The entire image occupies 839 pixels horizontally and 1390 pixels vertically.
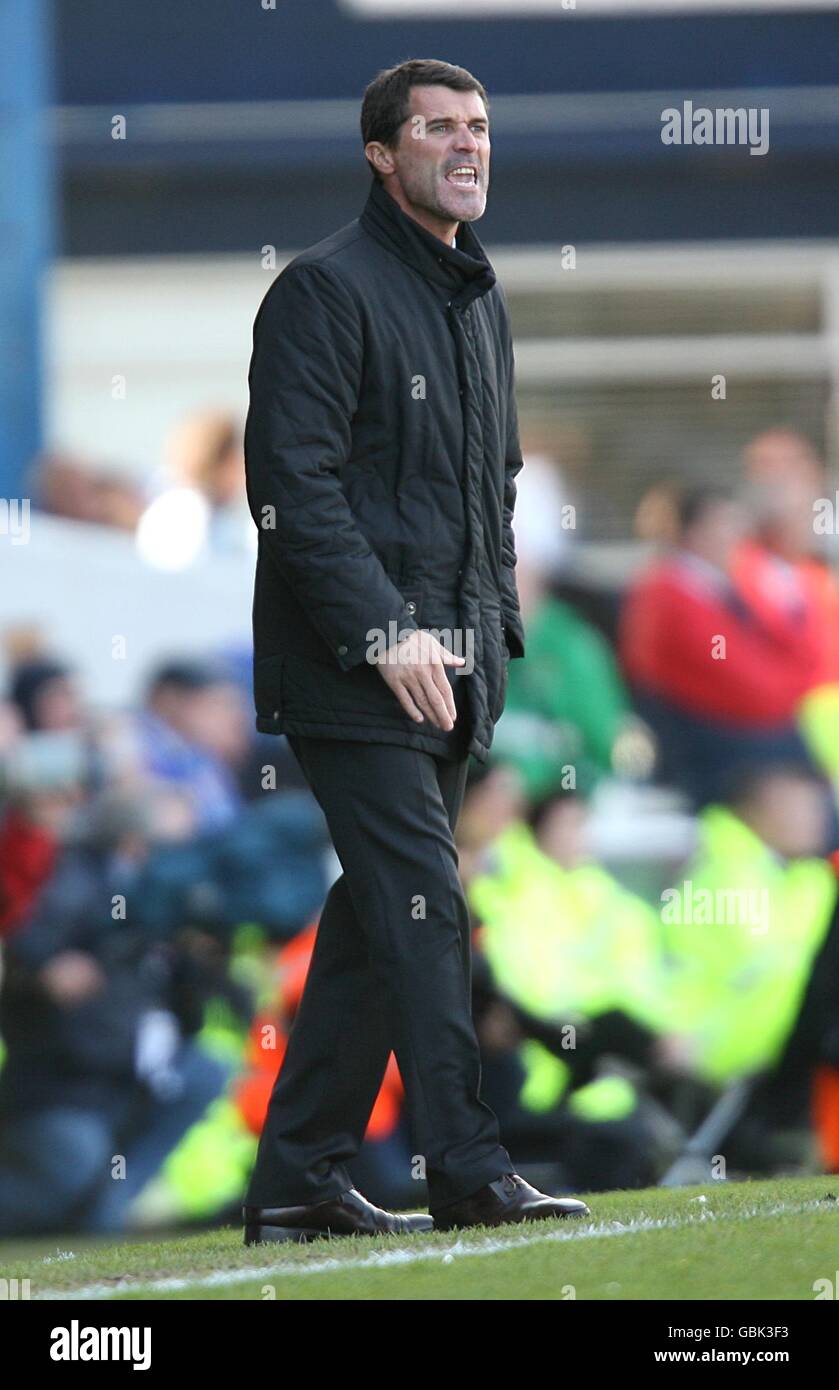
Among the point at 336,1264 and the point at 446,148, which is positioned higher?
the point at 446,148

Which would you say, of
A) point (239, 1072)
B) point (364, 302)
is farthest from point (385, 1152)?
point (364, 302)

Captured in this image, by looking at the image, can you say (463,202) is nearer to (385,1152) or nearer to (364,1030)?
(364,1030)

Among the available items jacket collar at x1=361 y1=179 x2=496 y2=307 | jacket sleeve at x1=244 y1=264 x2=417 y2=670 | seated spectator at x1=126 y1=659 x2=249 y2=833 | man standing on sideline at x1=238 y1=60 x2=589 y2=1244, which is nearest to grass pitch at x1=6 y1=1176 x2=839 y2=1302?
man standing on sideline at x1=238 y1=60 x2=589 y2=1244

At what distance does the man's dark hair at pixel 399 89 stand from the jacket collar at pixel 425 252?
10 cm

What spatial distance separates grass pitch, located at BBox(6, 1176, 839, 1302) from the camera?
12.8 ft

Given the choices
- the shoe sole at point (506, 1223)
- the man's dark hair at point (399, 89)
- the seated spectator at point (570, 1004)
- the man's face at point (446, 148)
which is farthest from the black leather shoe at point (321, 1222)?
the seated spectator at point (570, 1004)

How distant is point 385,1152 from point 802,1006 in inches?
52.2

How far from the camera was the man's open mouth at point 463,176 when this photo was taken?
444 cm

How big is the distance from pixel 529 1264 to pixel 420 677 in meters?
0.95

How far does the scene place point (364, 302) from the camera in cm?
436

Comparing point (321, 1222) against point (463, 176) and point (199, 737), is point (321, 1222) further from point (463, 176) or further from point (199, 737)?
point (199, 737)

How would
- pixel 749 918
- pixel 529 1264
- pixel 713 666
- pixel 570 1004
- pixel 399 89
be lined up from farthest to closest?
pixel 713 666
pixel 749 918
pixel 570 1004
pixel 399 89
pixel 529 1264

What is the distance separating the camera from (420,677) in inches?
169

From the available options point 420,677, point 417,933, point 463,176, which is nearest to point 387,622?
point 420,677
